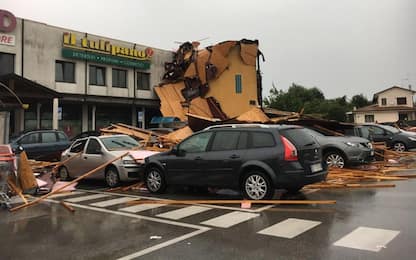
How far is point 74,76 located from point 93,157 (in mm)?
22427

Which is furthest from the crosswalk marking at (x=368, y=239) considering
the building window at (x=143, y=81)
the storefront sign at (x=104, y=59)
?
the building window at (x=143, y=81)

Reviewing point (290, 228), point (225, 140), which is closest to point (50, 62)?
point (225, 140)

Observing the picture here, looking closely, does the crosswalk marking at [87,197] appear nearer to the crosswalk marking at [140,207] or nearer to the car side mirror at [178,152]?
the crosswalk marking at [140,207]

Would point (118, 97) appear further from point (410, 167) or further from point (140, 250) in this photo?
point (140, 250)

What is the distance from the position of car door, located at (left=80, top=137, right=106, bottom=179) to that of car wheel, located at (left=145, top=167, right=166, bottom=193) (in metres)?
2.24

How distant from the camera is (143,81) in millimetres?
39719

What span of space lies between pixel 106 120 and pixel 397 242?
3409 cm

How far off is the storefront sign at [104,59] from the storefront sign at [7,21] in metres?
4.30

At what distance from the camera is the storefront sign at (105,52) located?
33375 millimetres

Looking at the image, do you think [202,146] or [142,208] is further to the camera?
[202,146]

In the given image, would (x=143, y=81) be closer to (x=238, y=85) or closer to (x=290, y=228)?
(x=238, y=85)

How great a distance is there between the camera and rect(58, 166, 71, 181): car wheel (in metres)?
14.4

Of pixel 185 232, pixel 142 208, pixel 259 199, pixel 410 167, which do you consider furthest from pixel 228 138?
pixel 410 167

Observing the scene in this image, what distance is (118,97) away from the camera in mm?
36719
